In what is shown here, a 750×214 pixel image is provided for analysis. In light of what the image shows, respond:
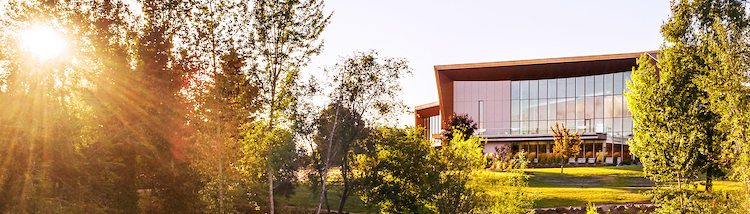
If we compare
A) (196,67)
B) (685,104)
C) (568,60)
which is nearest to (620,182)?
(685,104)

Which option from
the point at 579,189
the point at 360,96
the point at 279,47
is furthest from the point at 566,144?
the point at 279,47

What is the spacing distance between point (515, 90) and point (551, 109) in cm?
385

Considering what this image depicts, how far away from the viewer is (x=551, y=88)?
52.7 metres

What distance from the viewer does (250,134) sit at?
14461 mm

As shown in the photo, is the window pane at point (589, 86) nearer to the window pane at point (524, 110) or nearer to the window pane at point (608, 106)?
the window pane at point (608, 106)

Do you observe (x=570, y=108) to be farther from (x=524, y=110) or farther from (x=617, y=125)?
(x=617, y=125)

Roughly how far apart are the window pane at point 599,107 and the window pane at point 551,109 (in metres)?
3.57

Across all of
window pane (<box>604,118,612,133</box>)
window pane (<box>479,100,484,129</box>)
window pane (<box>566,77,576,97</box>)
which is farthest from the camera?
window pane (<box>479,100,484,129</box>)

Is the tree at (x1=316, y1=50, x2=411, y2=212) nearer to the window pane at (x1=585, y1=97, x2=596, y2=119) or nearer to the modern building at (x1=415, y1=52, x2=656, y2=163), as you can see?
the modern building at (x1=415, y1=52, x2=656, y2=163)

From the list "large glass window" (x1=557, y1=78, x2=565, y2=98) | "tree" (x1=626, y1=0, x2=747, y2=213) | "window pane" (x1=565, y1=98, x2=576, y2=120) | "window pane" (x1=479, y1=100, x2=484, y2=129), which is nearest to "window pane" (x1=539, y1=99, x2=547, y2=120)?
"large glass window" (x1=557, y1=78, x2=565, y2=98)

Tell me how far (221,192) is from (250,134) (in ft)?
5.52

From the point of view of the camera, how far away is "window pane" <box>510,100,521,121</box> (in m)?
53.5

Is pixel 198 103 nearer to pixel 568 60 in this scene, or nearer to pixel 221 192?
pixel 221 192

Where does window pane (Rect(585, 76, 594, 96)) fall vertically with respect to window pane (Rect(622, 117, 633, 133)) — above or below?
above
